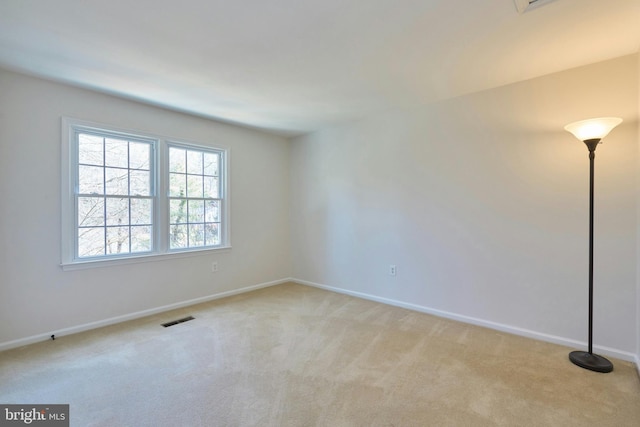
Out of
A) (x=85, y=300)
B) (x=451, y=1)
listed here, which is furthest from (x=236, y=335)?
(x=451, y=1)

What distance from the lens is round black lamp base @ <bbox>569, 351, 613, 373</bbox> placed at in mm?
2221

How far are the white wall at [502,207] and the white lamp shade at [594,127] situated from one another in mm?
398

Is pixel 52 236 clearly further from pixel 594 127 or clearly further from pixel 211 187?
pixel 594 127

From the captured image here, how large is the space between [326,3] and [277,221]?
3530mm

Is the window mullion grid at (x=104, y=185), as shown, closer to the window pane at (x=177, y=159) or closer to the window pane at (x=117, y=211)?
the window pane at (x=117, y=211)

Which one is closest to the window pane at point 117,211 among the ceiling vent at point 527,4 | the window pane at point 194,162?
the window pane at point 194,162

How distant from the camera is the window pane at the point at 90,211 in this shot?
3021mm

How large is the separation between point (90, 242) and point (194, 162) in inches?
59.0

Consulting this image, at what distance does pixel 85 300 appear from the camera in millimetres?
3010

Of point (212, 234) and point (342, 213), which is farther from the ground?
point (342, 213)

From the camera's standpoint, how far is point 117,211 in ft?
10.7

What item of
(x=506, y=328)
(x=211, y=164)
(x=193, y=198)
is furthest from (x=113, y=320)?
(x=506, y=328)

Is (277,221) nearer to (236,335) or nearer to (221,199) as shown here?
(221,199)

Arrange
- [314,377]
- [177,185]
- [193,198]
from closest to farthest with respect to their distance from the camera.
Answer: [314,377]
[177,185]
[193,198]
